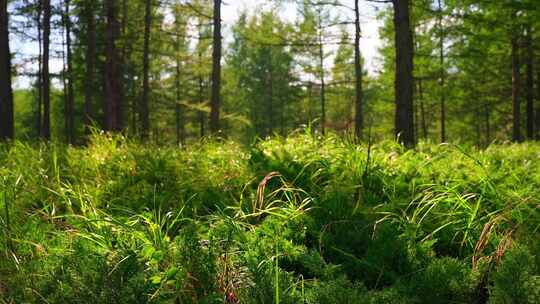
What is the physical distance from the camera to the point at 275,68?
37062 mm

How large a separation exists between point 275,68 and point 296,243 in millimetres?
35730

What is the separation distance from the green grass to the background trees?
59cm

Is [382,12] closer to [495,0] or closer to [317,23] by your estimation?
[495,0]

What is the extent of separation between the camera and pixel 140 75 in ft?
91.5

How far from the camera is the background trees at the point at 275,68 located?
12.8 meters

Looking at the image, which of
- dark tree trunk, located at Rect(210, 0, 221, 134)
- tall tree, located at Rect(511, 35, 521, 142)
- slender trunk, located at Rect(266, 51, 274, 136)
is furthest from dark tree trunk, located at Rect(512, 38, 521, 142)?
slender trunk, located at Rect(266, 51, 274, 136)

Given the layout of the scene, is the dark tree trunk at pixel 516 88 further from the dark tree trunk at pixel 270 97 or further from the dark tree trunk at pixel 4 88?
the dark tree trunk at pixel 270 97

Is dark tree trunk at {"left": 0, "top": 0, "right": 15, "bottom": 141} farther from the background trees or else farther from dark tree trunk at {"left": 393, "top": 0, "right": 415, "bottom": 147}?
dark tree trunk at {"left": 393, "top": 0, "right": 415, "bottom": 147}

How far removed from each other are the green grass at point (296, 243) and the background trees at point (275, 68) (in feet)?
1.93

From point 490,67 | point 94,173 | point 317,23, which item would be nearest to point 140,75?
point 317,23

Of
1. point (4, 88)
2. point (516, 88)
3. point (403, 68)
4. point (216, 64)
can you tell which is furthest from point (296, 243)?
point (516, 88)

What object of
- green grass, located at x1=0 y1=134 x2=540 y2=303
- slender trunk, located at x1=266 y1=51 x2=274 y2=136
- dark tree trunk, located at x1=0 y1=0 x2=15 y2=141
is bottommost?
green grass, located at x1=0 y1=134 x2=540 y2=303

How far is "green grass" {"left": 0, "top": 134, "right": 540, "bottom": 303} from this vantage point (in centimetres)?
149

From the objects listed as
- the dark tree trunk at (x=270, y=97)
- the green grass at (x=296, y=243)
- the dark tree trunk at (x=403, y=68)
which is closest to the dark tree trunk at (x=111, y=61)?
the dark tree trunk at (x=403, y=68)
